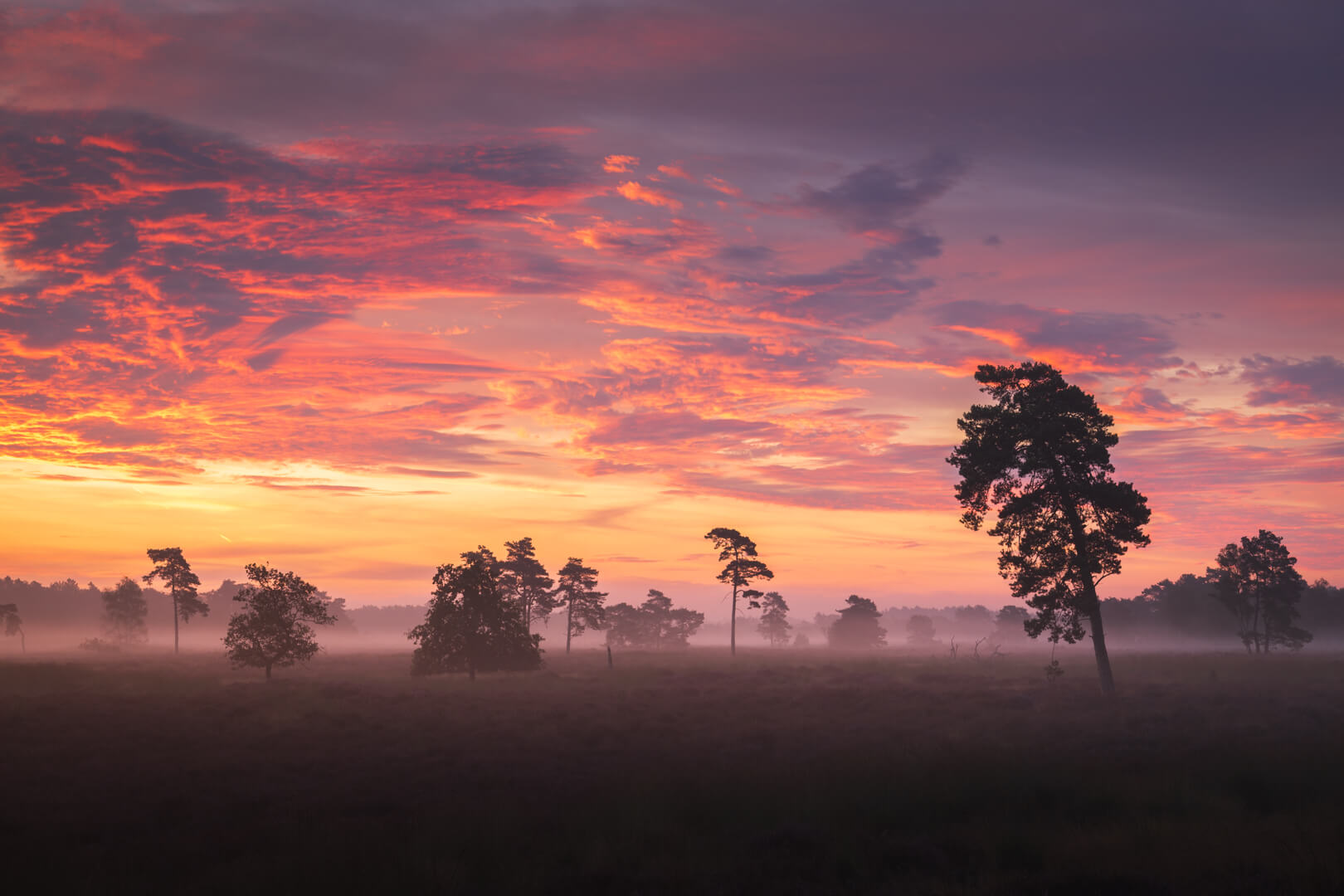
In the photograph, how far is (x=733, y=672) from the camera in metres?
50.7

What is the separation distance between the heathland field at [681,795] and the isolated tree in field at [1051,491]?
15.8 feet

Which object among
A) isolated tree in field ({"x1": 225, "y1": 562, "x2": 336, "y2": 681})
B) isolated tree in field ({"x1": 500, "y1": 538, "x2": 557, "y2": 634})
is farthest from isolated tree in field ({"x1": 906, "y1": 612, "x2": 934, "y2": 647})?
isolated tree in field ({"x1": 225, "y1": 562, "x2": 336, "y2": 681})

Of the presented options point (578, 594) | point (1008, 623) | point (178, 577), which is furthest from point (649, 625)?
point (1008, 623)

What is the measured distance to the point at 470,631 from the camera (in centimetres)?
4922

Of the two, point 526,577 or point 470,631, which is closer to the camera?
point 470,631

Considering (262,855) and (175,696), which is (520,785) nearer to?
(262,855)

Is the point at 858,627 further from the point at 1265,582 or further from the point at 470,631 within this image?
the point at 470,631

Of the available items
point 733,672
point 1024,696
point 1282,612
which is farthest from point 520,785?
point 1282,612

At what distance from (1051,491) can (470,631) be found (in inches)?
1448

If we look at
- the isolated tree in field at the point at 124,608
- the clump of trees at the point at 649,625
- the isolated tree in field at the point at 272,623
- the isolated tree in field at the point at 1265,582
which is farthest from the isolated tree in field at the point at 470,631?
the isolated tree in field at the point at 124,608

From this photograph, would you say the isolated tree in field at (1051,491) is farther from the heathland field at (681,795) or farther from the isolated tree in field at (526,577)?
the isolated tree in field at (526,577)

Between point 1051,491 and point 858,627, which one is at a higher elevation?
point 1051,491

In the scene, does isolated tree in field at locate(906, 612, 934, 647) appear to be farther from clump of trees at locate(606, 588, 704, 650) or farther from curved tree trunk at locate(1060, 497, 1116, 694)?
curved tree trunk at locate(1060, 497, 1116, 694)

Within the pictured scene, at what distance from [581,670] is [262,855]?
144 ft
